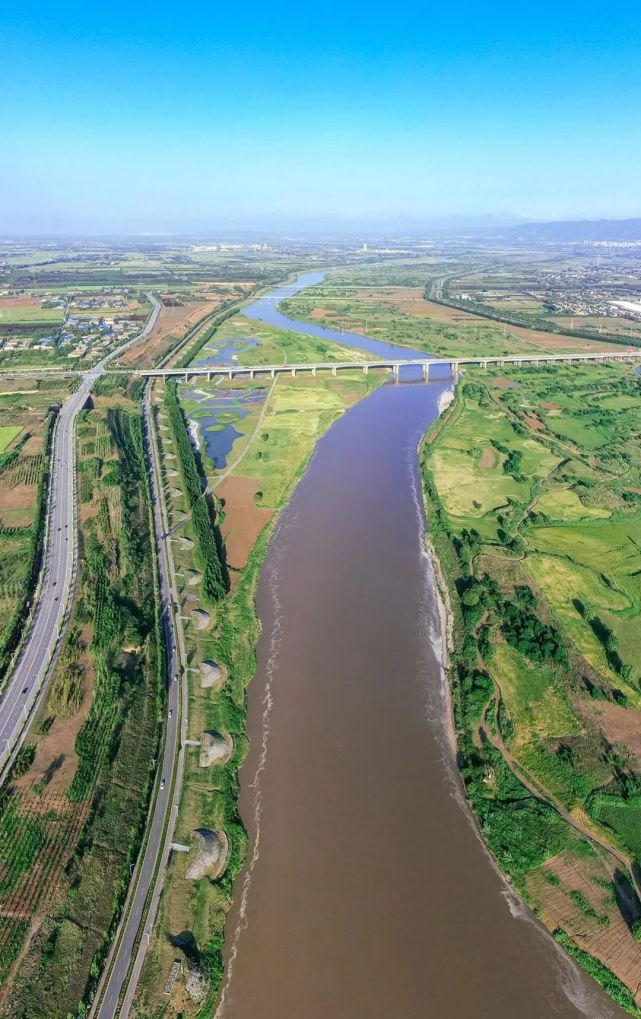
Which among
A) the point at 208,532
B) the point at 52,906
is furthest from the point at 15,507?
the point at 52,906

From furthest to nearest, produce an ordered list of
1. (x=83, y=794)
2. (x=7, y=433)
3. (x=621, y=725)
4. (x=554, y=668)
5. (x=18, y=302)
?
(x=18, y=302) < (x=7, y=433) < (x=554, y=668) < (x=621, y=725) < (x=83, y=794)

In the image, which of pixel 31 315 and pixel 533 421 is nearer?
pixel 533 421

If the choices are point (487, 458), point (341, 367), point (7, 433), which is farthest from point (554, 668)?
point (341, 367)

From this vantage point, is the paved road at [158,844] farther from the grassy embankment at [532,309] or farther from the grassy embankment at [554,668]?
the grassy embankment at [532,309]

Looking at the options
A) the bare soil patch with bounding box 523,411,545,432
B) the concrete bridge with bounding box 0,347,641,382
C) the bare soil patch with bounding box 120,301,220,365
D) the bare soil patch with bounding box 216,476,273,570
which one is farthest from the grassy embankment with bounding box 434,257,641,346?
the bare soil patch with bounding box 216,476,273,570

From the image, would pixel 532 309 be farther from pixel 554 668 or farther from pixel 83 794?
pixel 83 794

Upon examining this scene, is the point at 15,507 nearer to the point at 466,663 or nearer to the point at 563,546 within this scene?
the point at 466,663
